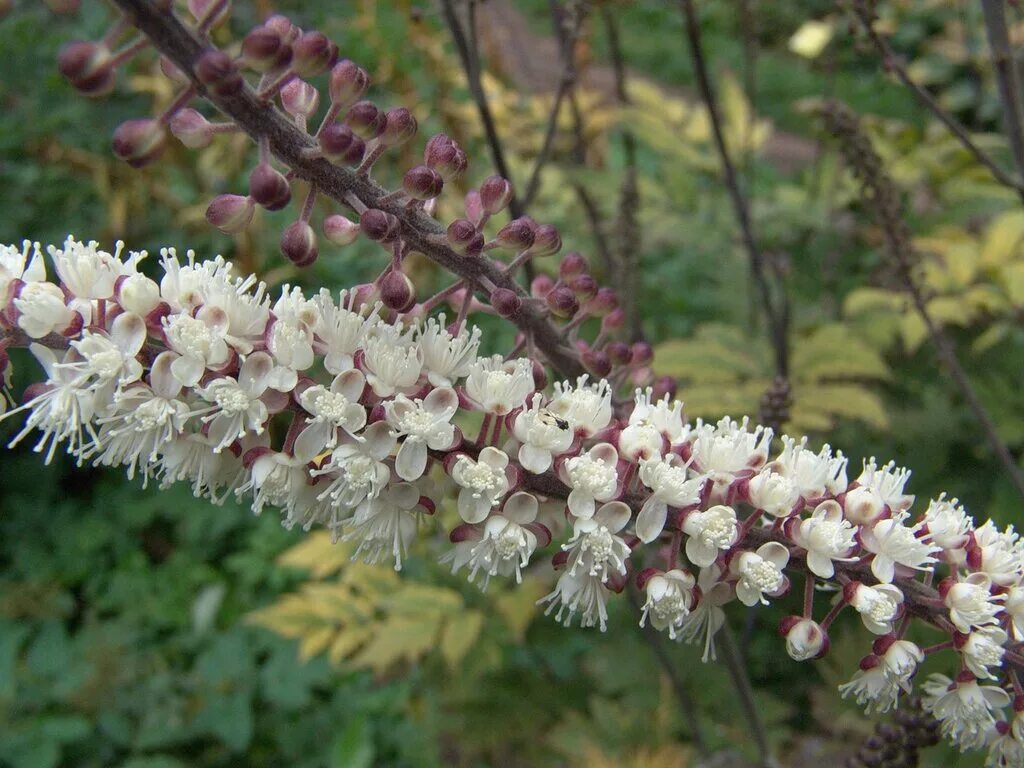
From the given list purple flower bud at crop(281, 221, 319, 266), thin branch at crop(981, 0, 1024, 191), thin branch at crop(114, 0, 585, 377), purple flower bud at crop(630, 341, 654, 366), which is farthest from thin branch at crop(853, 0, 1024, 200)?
purple flower bud at crop(281, 221, 319, 266)

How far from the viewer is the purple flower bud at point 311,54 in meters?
0.82

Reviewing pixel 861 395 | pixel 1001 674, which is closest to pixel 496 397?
pixel 1001 674

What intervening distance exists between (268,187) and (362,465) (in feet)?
0.91

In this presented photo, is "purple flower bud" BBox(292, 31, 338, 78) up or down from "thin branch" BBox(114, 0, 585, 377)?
up

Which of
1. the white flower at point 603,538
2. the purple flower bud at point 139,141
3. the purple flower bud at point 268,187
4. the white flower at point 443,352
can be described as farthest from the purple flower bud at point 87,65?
the white flower at point 603,538

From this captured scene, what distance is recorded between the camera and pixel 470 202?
39.6 inches

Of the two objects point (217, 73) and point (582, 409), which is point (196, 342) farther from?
→ point (582, 409)

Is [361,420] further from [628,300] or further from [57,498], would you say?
[57,498]

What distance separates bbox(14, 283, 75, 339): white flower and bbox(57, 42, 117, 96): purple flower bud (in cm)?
23

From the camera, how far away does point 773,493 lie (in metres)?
0.92

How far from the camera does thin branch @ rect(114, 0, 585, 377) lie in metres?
0.76

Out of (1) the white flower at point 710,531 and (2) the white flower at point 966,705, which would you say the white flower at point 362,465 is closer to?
(1) the white flower at point 710,531

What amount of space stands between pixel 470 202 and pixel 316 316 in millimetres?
221

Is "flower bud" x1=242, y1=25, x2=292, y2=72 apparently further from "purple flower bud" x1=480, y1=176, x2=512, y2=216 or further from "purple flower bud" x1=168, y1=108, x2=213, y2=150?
"purple flower bud" x1=480, y1=176, x2=512, y2=216
